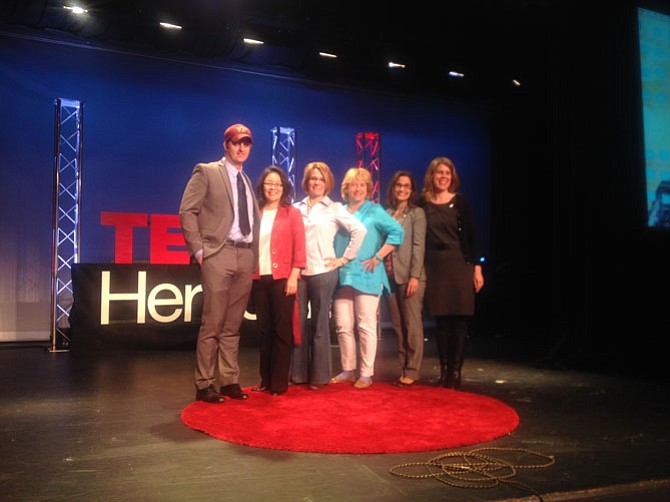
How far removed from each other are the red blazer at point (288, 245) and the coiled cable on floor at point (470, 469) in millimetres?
1602

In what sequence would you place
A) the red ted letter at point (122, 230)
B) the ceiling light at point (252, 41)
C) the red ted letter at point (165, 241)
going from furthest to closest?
1. the red ted letter at point (165, 241)
2. the red ted letter at point (122, 230)
3. the ceiling light at point (252, 41)

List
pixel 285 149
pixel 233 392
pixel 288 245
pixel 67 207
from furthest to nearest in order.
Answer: pixel 285 149 → pixel 67 207 → pixel 288 245 → pixel 233 392

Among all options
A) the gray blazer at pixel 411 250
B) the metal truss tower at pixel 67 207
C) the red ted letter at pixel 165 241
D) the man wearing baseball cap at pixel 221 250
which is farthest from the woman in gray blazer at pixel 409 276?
the metal truss tower at pixel 67 207

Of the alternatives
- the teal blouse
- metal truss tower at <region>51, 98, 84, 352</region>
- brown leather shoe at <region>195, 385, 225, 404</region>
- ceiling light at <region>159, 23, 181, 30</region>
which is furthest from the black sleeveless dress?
metal truss tower at <region>51, 98, 84, 352</region>

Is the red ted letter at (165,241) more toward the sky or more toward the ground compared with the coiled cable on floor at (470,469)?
more toward the sky

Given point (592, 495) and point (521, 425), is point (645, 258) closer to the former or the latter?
point (521, 425)

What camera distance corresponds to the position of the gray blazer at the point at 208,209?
344 cm

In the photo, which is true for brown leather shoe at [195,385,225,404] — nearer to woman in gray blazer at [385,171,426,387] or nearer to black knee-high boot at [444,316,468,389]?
woman in gray blazer at [385,171,426,387]

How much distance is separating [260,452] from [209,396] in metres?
1.06

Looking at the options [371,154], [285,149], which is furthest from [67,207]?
[371,154]

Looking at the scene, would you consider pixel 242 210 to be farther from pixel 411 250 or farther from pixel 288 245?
pixel 411 250

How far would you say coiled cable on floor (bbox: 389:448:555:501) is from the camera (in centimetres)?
212

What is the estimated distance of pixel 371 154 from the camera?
838cm

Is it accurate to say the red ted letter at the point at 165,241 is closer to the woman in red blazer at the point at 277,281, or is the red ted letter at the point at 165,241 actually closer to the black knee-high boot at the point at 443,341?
the woman in red blazer at the point at 277,281
